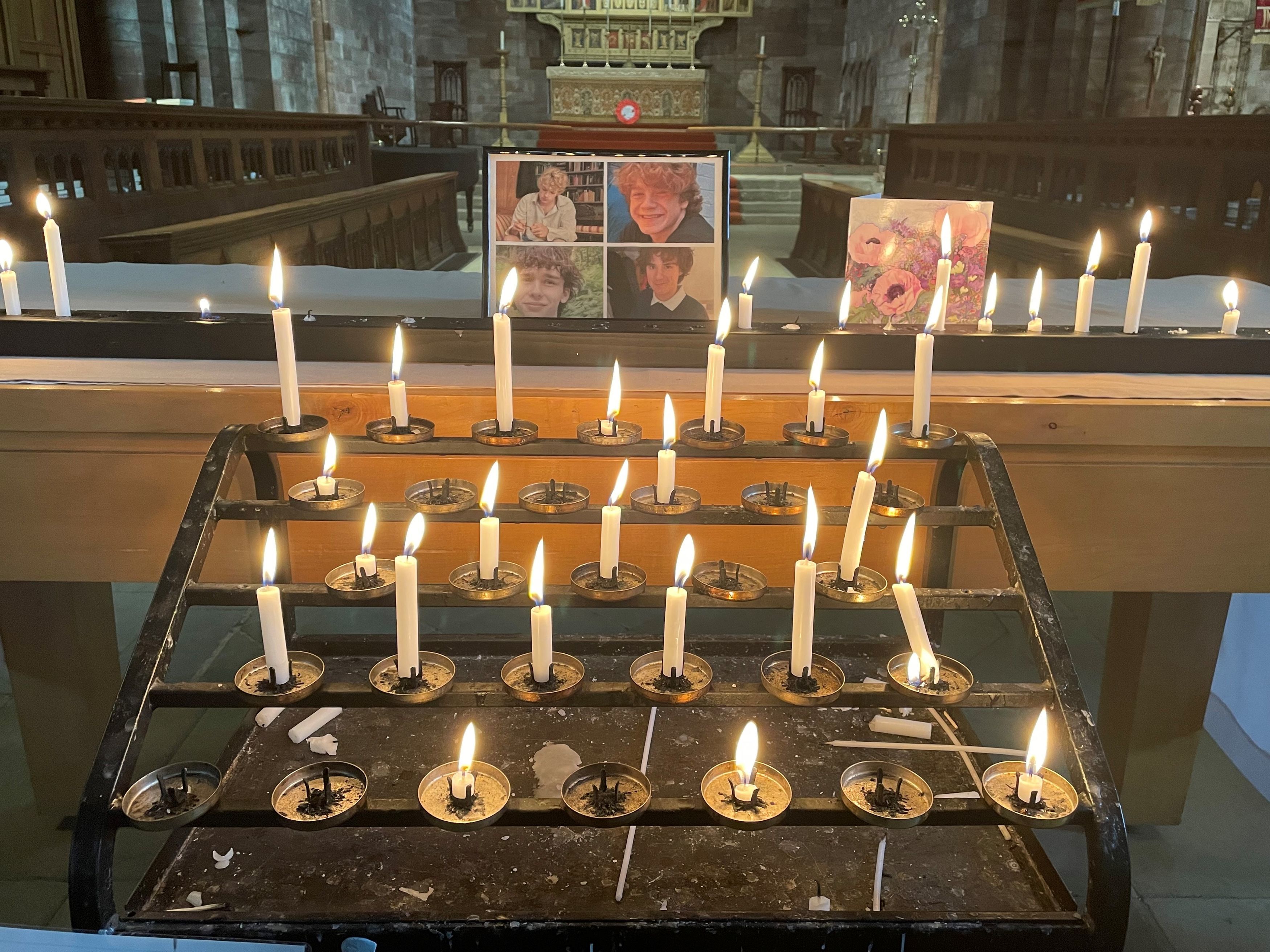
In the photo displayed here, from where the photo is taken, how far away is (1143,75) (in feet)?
32.4

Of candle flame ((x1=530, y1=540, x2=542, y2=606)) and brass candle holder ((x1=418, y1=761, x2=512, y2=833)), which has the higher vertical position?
candle flame ((x1=530, y1=540, x2=542, y2=606))

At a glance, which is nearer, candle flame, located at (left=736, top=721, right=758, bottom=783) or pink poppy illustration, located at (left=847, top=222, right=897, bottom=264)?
candle flame, located at (left=736, top=721, right=758, bottom=783)

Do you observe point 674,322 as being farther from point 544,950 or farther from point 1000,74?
point 1000,74


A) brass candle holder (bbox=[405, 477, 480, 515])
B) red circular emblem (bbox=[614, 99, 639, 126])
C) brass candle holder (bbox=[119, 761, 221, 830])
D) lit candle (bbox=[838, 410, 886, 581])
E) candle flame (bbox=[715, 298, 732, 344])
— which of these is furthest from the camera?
red circular emblem (bbox=[614, 99, 639, 126])

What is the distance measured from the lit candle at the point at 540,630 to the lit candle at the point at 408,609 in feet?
0.44

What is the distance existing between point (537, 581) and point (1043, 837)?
195cm

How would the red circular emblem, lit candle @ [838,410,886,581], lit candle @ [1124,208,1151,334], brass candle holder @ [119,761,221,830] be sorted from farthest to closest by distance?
the red circular emblem, lit candle @ [1124,208,1151,334], lit candle @ [838,410,886,581], brass candle holder @ [119,761,221,830]

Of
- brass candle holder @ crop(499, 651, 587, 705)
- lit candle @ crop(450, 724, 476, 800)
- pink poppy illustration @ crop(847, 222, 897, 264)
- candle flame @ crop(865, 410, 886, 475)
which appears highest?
pink poppy illustration @ crop(847, 222, 897, 264)

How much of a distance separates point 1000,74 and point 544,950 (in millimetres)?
12769

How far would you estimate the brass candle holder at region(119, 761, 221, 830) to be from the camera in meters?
1.03

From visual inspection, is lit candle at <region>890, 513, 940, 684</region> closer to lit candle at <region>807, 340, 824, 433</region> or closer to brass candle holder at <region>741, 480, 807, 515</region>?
brass candle holder at <region>741, 480, 807, 515</region>

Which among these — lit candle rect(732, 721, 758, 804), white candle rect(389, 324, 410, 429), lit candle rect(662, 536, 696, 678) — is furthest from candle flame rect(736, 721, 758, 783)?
white candle rect(389, 324, 410, 429)

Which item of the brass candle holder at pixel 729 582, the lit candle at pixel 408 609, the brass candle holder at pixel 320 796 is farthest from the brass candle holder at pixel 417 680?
the brass candle holder at pixel 729 582

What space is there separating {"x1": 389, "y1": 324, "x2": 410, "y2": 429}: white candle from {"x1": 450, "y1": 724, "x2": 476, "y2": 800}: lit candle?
0.47 metres
